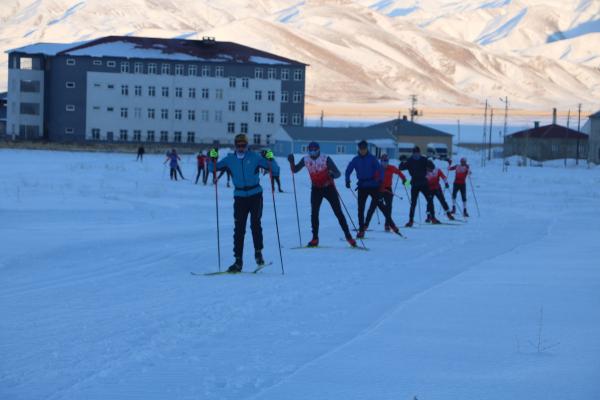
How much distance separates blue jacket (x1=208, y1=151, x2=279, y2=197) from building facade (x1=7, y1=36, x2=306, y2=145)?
7641 cm

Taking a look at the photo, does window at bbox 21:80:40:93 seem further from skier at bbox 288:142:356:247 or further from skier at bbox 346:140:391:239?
skier at bbox 288:142:356:247

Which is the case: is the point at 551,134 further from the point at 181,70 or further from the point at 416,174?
the point at 416,174

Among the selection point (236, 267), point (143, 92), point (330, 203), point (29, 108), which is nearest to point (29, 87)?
point (29, 108)

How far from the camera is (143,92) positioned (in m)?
89.6

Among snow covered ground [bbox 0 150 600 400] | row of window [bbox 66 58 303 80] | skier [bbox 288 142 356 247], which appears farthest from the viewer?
row of window [bbox 66 58 303 80]

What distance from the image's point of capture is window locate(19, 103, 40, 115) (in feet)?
292

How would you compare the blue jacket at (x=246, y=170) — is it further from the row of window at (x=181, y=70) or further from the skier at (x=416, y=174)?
the row of window at (x=181, y=70)

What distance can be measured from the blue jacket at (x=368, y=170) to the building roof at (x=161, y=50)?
73.6 meters

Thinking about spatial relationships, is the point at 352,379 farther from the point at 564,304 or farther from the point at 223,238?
the point at 223,238

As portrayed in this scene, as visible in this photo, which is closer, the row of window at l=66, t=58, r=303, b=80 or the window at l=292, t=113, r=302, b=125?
the row of window at l=66, t=58, r=303, b=80

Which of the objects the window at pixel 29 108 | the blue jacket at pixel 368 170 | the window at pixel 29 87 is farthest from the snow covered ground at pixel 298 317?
the window at pixel 29 87

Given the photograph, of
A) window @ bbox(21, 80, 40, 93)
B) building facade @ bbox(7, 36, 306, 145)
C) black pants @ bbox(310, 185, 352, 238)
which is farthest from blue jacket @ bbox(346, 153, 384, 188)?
window @ bbox(21, 80, 40, 93)

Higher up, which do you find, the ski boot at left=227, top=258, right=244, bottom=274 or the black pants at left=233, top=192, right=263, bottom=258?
the black pants at left=233, top=192, right=263, bottom=258

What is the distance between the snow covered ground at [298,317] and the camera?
685 centimetres
